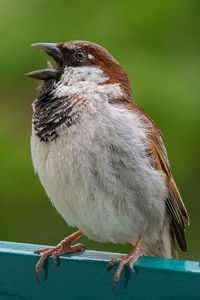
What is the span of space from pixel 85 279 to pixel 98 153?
0.54 m

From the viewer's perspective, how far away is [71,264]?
2.86 meters

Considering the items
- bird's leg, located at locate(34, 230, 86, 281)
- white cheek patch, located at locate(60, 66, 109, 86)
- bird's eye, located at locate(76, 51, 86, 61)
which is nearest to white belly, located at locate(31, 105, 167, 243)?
bird's leg, located at locate(34, 230, 86, 281)

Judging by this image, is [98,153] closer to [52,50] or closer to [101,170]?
[101,170]

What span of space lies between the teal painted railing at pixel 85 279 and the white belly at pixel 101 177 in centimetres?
28

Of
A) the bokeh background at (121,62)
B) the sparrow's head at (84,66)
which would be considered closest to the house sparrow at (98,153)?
the sparrow's head at (84,66)

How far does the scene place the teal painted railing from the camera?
2713mm

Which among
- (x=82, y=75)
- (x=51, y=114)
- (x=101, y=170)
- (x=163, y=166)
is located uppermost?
(x=82, y=75)

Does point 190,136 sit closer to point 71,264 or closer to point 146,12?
point 146,12

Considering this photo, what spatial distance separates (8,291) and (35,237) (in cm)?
120

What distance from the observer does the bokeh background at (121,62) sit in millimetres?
3945

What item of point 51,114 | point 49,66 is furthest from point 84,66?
point 51,114

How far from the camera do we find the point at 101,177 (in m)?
3.04

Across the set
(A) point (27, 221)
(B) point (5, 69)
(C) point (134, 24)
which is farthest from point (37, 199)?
(C) point (134, 24)

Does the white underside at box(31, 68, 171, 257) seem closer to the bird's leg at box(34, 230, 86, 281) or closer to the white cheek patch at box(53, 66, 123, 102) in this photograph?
the white cheek patch at box(53, 66, 123, 102)
